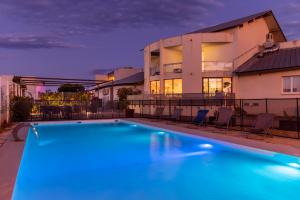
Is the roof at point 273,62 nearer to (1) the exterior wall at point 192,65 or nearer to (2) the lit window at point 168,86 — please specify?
(1) the exterior wall at point 192,65

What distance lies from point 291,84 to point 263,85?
7.36ft

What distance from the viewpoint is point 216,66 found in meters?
24.9

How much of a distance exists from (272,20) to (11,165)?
90.7 ft

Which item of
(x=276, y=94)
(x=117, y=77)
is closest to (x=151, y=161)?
(x=276, y=94)

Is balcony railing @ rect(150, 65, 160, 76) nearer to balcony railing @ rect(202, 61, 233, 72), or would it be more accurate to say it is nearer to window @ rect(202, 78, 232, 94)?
balcony railing @ rect(202, 61, 233, 72)

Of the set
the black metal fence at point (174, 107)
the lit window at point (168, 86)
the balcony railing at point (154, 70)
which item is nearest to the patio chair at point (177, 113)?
the black metal fence at point (174, 107)

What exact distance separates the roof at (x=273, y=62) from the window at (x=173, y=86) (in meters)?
5.97

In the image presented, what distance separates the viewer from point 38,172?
7980 mm

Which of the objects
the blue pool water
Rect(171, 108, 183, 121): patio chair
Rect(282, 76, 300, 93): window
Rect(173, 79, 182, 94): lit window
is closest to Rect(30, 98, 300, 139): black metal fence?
Rect(171, 108, 183, 121): patio chair

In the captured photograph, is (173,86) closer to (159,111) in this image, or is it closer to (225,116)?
(159,111)

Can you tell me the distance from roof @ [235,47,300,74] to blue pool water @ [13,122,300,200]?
1058cm

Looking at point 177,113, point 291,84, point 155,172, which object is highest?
point 291,84

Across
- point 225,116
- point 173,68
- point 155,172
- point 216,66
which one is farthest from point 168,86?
point 155,172

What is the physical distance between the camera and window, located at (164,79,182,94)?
2752cm
